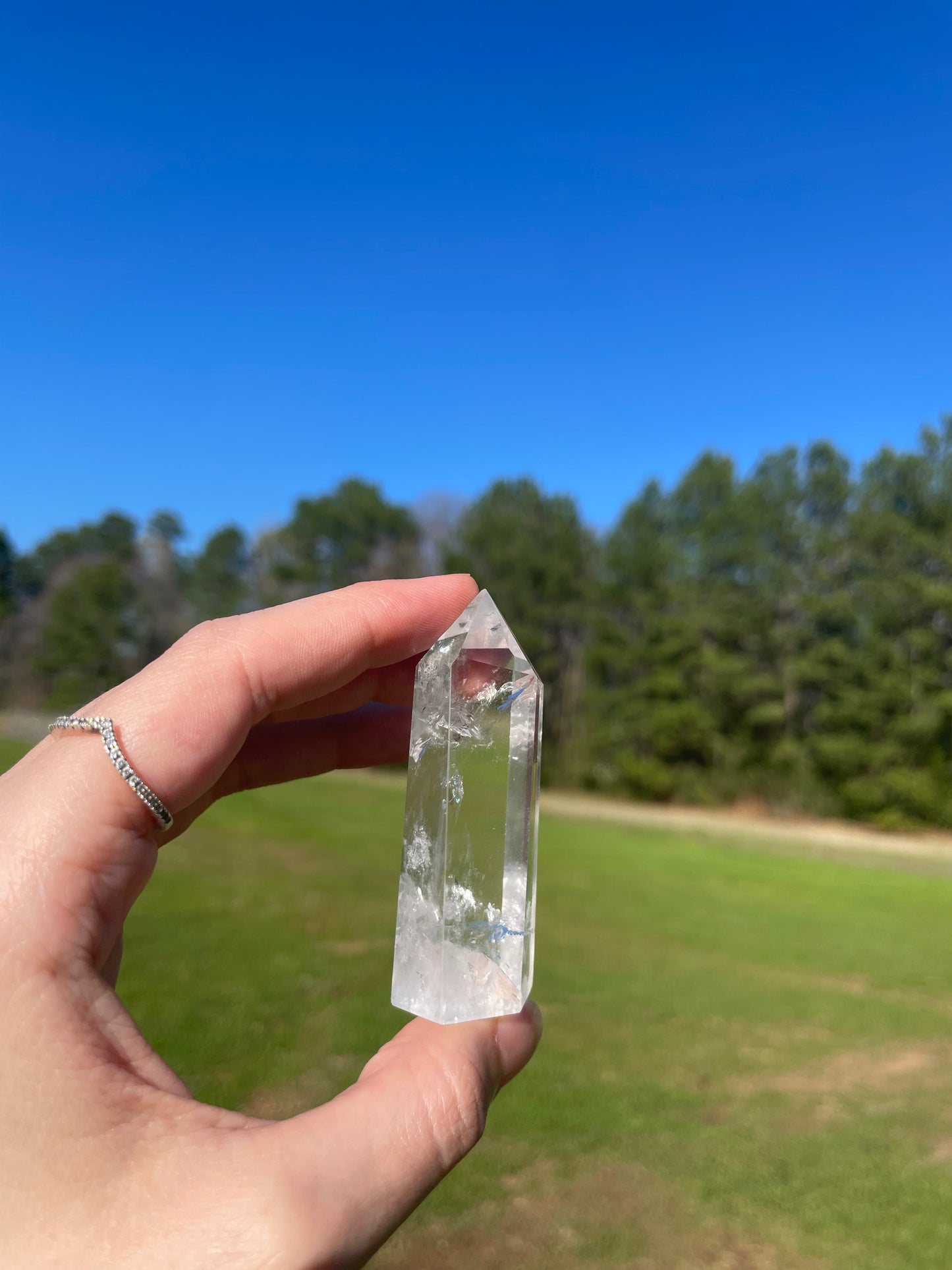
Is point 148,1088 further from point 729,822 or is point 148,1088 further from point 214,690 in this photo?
point 729,822

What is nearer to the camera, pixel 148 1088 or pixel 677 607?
pixel 148 1088

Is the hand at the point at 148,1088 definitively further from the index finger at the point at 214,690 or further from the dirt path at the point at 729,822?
the dirt path at the point at 729,822

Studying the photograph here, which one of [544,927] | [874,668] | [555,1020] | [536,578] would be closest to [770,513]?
[874,668]

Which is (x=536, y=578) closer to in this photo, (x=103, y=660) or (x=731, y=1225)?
(x=103, y=660)

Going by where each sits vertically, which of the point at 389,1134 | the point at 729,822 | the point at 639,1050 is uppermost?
the point at 389,1134

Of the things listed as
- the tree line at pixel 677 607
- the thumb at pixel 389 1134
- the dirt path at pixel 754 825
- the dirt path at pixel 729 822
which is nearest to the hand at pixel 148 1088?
the thumb at pixel 389 1134

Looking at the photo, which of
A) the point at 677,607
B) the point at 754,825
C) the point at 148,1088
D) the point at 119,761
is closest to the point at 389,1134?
the point at 148,1088
